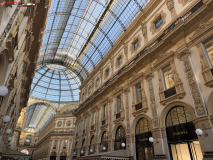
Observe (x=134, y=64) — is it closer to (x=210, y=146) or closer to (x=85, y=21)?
(x=210, y=146)

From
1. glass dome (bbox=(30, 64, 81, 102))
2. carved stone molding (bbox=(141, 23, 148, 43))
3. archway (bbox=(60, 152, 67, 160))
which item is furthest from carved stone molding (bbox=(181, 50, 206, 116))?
archway (bbox=(60, 152, 67, 160))

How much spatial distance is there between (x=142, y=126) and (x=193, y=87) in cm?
548

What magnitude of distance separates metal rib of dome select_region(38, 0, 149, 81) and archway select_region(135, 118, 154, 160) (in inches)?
501

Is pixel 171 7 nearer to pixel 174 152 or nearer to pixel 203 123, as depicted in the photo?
pixel 203 123

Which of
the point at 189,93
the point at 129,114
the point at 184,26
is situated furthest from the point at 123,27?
the point at 189,93

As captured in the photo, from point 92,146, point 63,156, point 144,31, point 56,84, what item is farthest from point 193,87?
point 56,84

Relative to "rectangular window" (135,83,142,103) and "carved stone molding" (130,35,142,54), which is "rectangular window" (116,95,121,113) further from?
"carved stone molding" (130,35,142,54)

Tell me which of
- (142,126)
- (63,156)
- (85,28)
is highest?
(85,28)

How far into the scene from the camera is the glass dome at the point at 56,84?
4553 centimetres

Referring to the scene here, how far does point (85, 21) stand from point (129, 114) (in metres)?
18.0

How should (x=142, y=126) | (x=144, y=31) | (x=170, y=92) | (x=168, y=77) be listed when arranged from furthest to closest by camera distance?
(x=144, y=31) → (x=142, y=126) → (x=168, y=77) → (x=170, y=92)

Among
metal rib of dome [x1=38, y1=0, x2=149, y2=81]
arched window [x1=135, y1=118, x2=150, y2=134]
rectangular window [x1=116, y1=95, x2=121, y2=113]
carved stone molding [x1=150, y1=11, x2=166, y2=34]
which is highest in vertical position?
metal rib of dome [x1=38, y1=0, x2=149, y2=81]

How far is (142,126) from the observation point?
1297 centimetres

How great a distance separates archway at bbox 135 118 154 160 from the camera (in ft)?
38.1
